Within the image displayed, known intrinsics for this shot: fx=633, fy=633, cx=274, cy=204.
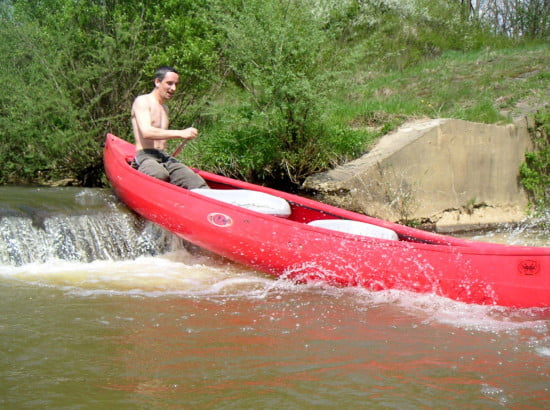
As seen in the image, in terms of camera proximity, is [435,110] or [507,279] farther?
[435,110]

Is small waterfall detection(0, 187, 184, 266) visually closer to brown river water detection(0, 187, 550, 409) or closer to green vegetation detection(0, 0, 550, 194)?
brown river water detection(0, 187, 550, 409)

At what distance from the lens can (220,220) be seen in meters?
5.45

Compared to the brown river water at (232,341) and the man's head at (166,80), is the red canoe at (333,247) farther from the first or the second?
the man's head at (166,80)

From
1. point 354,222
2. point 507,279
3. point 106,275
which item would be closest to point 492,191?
point 354,222

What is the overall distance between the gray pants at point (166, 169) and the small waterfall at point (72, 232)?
502 millimetres

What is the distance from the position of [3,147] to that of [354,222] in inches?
218

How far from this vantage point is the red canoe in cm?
434

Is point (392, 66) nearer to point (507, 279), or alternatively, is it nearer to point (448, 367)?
point (507, 279)

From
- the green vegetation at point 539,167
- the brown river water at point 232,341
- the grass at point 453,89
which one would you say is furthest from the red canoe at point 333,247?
the green vegetation at point 539,167

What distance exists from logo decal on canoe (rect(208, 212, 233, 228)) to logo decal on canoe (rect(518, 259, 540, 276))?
2.34 metres

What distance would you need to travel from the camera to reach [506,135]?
870 cm

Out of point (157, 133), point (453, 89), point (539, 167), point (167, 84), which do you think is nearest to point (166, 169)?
point (157, 133)

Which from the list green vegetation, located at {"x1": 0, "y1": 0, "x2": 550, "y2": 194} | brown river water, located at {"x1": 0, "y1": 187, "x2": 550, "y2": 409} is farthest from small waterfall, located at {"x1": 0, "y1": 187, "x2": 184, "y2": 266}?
green vegetation, located at {"x1": 0, "y1": 0, "x2": 550, "y2": 194}

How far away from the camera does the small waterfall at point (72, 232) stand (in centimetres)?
565
